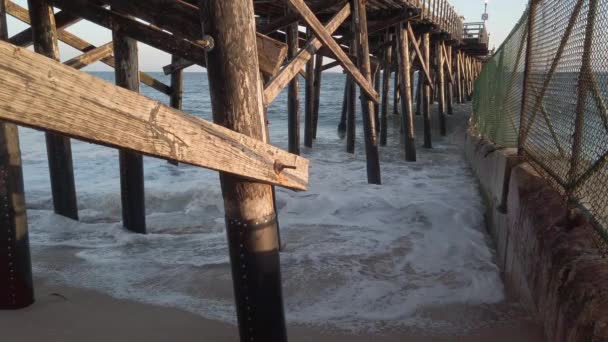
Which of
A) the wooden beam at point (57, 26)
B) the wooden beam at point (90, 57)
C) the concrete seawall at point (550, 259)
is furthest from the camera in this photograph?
the wooden beam at point (90, 57)

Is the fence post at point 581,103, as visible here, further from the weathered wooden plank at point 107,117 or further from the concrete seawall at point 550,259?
the weathered wooden plank at point 107,117

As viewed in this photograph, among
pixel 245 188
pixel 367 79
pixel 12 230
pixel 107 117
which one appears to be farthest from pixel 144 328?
pixel 367 79

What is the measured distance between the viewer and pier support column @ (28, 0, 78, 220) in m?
4.31

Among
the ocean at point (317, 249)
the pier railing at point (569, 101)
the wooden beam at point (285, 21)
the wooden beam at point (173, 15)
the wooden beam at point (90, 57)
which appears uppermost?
the wooden beam at point (285, 21)

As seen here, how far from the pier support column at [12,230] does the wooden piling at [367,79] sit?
4054 mm

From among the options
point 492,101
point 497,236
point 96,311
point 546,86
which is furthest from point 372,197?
point 96,311

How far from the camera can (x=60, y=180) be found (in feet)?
16.3

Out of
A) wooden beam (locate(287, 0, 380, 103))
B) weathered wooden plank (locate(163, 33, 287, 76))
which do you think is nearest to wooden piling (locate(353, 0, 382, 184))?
wooden beam (locate(287, 0, 380, 103))

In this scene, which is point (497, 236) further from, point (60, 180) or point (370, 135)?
point (60, 180)

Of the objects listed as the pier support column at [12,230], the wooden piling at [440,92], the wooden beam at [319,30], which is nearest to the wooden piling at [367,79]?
the wooden beam at [319,30]

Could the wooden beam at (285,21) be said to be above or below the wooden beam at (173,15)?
above

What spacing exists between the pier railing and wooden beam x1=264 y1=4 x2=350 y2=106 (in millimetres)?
1517

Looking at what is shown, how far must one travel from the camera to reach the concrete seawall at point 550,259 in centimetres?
175

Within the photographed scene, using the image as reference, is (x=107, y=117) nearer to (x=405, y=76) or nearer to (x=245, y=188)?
(x=245, y=188)
